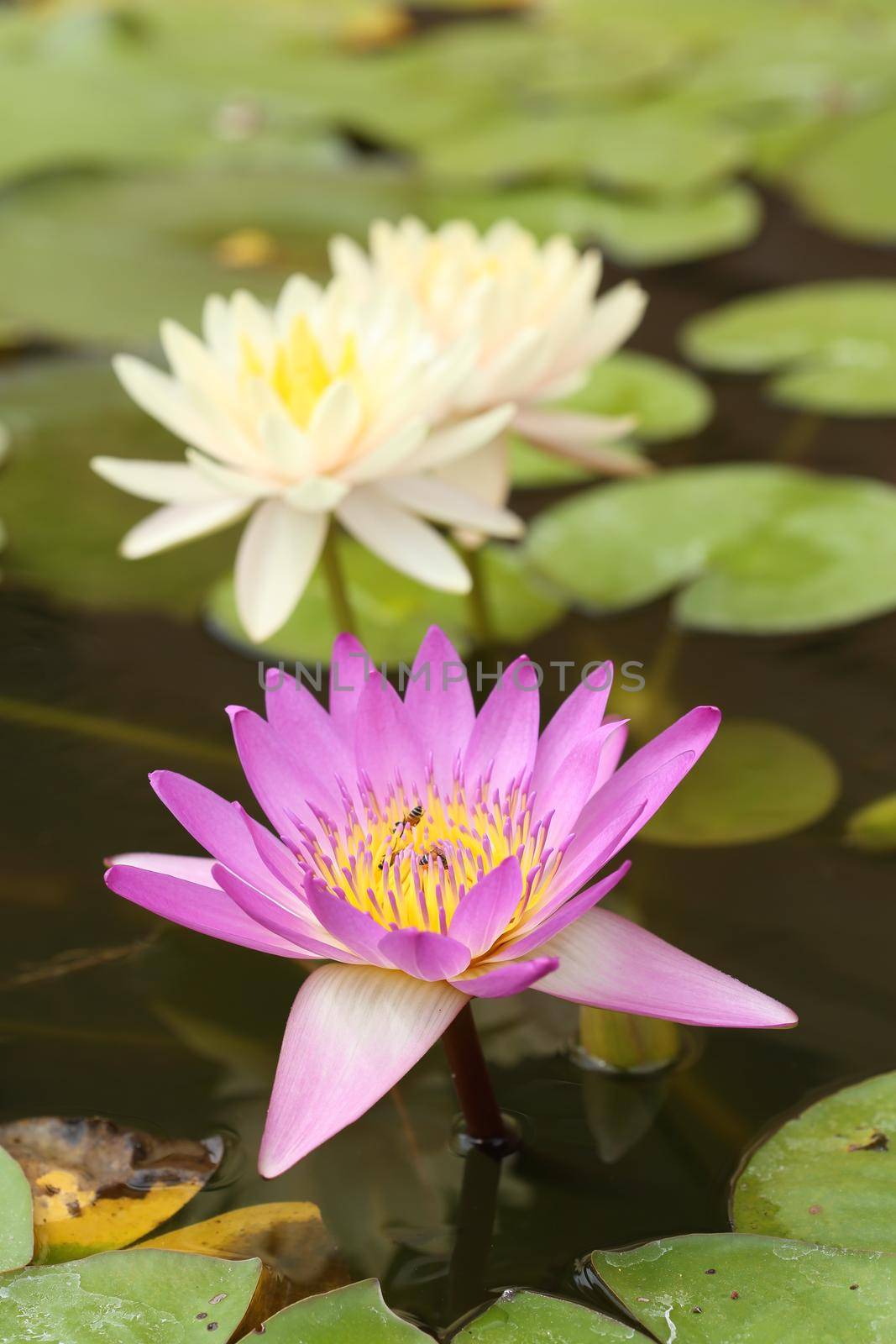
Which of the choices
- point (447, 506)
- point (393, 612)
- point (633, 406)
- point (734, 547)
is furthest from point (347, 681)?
point (633, 406)

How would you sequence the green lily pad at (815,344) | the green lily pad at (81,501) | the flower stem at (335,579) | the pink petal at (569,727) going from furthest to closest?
the green lily pad at (815,344), the green lily pad at (81,501), the flower stem at (335,579), the pink petal at (569,727)

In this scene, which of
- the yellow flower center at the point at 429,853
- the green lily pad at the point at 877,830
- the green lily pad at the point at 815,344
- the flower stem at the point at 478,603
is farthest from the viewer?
the green lily pad at the point at 815,344

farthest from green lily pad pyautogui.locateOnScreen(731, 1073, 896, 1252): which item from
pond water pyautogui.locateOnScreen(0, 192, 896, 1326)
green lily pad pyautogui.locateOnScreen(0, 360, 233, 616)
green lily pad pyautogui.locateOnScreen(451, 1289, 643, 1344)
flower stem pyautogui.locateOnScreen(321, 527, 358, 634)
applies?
green lily pad pyautogui.locateOnScreen(0, 360, 233, 616)

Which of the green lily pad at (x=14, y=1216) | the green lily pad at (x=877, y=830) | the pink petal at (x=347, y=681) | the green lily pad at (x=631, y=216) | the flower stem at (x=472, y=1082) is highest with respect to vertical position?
the green lily pad at (x=631, y=216)

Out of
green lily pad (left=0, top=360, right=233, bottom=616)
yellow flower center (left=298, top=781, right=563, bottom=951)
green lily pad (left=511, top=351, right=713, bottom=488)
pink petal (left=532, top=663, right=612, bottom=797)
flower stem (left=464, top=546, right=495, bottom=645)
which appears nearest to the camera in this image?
yellow flower center (left=298, top=781, right=563, bottom=951)

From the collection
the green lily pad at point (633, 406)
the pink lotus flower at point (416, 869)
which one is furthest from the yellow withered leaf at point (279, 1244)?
the green lily pad at point (633, 406)

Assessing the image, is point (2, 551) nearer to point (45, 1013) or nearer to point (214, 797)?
point (45, 1013)

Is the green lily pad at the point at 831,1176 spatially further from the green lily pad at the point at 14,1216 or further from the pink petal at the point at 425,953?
the green lily pad at the point at 14,1216

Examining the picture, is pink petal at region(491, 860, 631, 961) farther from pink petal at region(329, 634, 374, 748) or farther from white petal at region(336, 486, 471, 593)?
white petal at region(336, 486, 471, 593)
